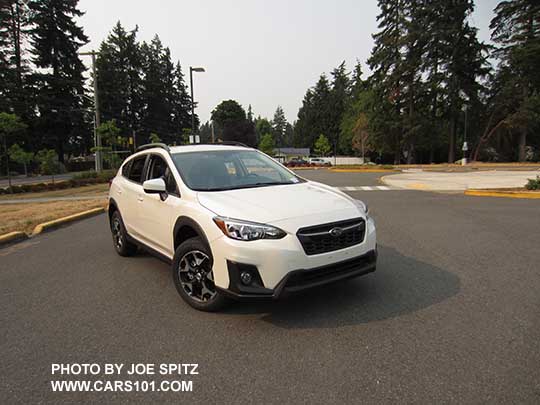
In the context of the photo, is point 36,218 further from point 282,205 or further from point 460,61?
point 460,61

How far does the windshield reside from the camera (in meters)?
3.94

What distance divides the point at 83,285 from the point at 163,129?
69.6 m

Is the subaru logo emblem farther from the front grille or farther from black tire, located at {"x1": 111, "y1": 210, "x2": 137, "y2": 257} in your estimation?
black tire, located at {"x1": 111, "y1": 210, "x2": 137, "y2": 257}

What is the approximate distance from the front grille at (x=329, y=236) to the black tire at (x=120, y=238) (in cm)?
328

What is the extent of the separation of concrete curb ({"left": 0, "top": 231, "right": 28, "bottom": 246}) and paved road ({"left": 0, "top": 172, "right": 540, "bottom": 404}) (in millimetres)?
1688

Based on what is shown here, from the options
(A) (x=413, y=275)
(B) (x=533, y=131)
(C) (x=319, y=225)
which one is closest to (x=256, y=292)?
(C) (x=319, y=225)

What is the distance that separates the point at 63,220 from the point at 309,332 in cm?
778

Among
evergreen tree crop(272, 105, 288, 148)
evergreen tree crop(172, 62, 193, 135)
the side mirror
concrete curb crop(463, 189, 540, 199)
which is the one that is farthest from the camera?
evergreen tree crop(272, 105, 288, 148)

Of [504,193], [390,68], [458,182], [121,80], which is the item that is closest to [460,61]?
[390,68]

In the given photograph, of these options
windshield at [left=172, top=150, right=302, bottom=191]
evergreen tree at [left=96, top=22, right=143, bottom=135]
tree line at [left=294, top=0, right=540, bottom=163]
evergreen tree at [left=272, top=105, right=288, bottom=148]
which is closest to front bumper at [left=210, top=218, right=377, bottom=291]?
windshield at [left=172, top=150, right=302, bottom=191]

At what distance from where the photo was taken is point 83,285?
14.4 ft

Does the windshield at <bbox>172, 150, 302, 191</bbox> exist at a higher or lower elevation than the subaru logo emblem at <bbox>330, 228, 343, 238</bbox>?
higher

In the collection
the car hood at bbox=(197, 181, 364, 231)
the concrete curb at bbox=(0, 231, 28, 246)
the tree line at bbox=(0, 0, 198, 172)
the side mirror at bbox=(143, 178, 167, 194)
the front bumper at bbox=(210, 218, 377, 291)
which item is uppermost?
the tree line at bbox=(0, 0, 198, 172)

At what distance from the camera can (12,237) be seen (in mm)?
6824
